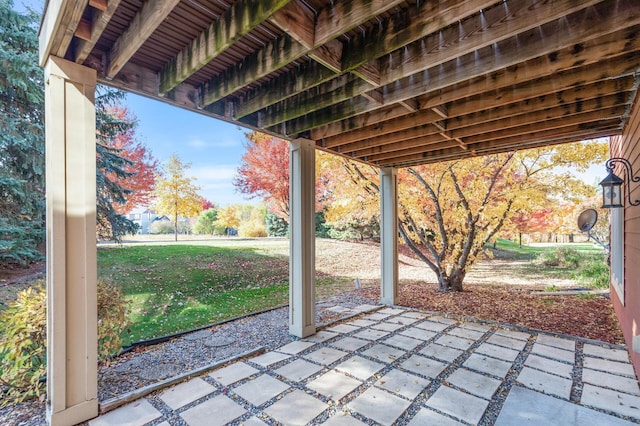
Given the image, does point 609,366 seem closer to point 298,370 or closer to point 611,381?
point 611,381

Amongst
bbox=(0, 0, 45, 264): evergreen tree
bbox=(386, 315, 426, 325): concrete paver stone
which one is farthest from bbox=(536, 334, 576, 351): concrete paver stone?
bbox=(0, 0, 45, 264): evergreen tree

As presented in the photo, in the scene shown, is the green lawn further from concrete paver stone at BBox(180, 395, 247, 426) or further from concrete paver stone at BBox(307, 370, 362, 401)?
concrete paver stone at BBox(307, 370, 362, 401)

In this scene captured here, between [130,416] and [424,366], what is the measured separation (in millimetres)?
2397

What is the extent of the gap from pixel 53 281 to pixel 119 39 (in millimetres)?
1629

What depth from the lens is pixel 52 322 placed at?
1.83 meters

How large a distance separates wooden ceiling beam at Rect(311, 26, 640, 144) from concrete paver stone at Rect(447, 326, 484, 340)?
2686mm

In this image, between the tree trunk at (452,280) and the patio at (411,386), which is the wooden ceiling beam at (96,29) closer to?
the patio at (411,386)

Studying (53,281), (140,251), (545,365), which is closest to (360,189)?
(545,365)

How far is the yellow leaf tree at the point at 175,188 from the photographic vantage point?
11000 millimetres

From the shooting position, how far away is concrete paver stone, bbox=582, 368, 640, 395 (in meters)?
2.30

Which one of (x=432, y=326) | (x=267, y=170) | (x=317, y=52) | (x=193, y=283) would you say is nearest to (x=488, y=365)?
(x=432, y=326)

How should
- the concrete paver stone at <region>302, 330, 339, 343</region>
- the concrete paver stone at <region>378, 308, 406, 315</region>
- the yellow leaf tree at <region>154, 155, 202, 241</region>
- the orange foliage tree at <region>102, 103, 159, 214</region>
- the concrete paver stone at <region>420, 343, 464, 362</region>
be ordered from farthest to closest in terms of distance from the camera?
1. the yellow leaf tree at <region>154, 155, 202, 241</region>
2. the orange foliage tree at <region>102, 103, 159, 214</region>
3. the concrete paver stone at <region>378, 308, 406, 315</region>
4. the concrete paver stone at <region>302, 330, 339, 343</region>
5. the concrete paver stone at <region>420, 343, 464, 362</region>

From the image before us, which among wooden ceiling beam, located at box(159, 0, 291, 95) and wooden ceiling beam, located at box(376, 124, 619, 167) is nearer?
wooden ceiling beam, located at box(159, 0, 291, 95)

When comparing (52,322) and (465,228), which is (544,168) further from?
(52,322)
